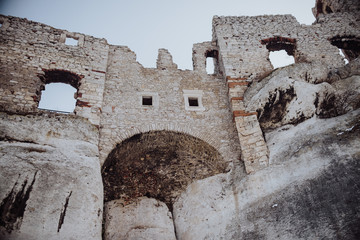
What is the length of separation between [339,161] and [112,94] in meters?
5.56

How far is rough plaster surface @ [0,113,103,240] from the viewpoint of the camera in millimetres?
4516

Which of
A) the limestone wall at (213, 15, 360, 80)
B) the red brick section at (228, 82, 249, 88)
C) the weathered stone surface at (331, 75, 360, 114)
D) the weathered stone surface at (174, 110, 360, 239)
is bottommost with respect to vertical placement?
the weathered stone surface at (174, 110, 360, 239)

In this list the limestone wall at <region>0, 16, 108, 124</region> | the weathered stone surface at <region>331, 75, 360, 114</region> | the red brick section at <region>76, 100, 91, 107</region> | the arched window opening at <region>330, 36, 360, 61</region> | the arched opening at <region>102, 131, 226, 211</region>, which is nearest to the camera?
the weathered stone surface at <region>331, 75, 360, 114</region>

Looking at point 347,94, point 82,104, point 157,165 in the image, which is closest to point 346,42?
point 347,94

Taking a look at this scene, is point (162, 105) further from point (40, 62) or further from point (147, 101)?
point (40, 62)

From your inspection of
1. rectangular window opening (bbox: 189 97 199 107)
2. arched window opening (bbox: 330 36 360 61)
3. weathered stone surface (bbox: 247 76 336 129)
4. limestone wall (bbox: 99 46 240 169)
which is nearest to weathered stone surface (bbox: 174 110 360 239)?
weathered stone surface (bbox: 247 76 336 129)

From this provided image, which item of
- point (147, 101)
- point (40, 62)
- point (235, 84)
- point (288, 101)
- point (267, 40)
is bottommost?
point (288, 101)

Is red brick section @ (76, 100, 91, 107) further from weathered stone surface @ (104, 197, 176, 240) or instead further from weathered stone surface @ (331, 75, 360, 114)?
weathered stone surface @ (331, 75, 360, 114)

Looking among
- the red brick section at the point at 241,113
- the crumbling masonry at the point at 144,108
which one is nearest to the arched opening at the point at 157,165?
the crumbling masonry at the point at 144,108

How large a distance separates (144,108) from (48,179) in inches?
127

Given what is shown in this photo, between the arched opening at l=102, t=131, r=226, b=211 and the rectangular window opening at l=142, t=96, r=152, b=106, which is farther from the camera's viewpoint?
the rectangular window opening at l=142, t=96, r=152, b=106

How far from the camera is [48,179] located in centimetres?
511

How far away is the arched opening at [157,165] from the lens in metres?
7.19

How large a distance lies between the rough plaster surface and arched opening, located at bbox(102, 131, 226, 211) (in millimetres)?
1165
